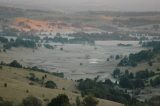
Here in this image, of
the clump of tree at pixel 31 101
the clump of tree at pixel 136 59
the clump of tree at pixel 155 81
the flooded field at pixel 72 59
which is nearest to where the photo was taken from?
the clump of tree at pixel 31 101

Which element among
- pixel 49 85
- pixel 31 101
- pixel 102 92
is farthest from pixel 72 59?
pixel 31 101

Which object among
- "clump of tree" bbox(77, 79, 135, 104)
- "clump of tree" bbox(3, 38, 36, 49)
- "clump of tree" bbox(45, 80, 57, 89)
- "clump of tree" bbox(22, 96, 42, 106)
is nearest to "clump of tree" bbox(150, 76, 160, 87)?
"clump of tree" bbox(77, 79, 135, 104)

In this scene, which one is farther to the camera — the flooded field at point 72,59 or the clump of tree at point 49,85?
the flooded field at point 72,59

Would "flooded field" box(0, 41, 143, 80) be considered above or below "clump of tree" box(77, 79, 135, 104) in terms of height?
below

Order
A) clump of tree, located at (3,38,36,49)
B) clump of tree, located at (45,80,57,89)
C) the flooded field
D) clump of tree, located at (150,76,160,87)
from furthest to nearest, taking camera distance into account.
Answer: clump of tree, located at (3,38,36,49), the flooded field, clump of tree, located at (150,76,160,87), clump of tree, located at (45,80,57,89)

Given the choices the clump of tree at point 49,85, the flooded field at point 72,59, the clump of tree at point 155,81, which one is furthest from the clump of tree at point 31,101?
the flooded field at point 72,59

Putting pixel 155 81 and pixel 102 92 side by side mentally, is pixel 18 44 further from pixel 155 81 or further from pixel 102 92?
pixel 102 92

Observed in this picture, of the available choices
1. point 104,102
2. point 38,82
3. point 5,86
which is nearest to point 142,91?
point 38,82

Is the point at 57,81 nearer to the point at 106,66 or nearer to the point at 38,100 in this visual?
the point at 38,100

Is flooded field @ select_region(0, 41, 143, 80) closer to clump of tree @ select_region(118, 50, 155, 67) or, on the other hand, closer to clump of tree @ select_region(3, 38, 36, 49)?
clump of tree @ select_region(3, 38, 36, 49)

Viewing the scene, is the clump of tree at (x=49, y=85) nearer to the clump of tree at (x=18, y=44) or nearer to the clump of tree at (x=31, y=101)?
the clump of tree at (x=31, y=101)
